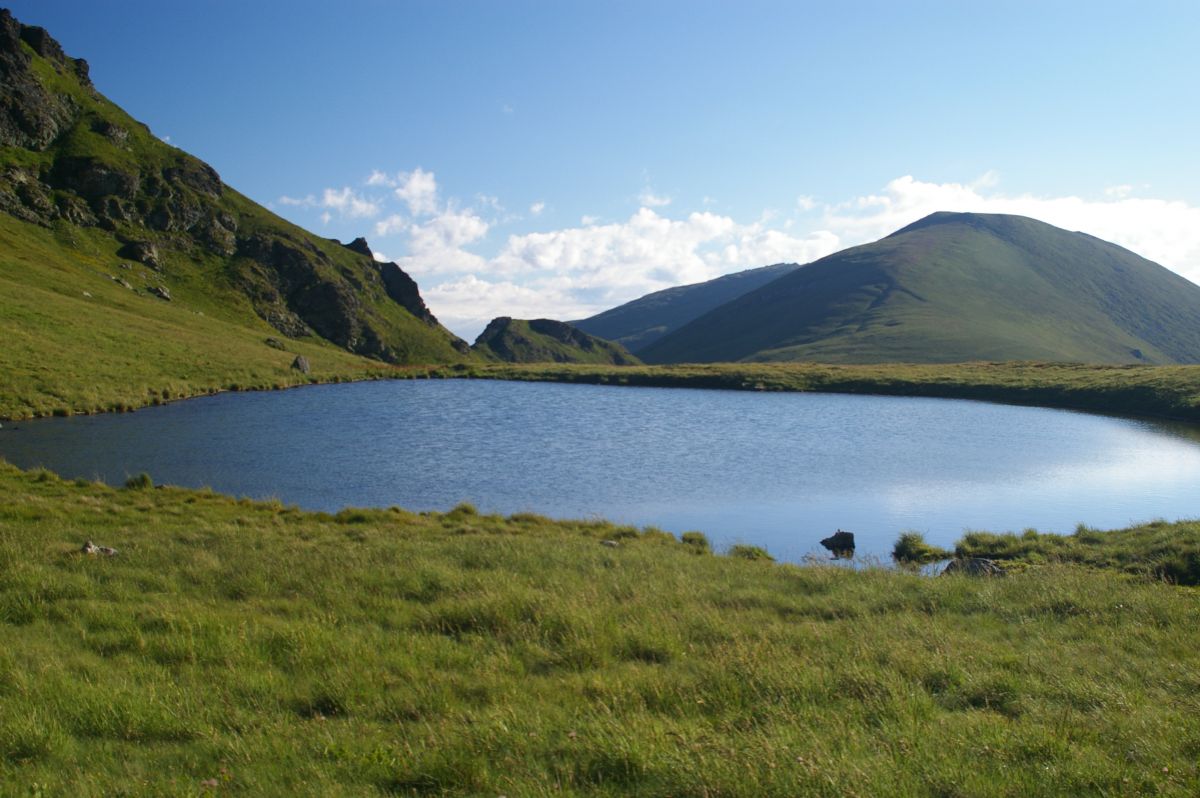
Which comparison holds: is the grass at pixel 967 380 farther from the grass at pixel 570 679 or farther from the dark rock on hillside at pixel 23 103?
the dark rock on hillside at pixel 23 103

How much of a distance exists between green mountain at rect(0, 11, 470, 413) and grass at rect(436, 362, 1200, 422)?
38.6 meters

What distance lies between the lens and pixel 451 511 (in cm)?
2700

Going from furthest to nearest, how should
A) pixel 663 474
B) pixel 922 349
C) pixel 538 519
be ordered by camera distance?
pixel 922 349 < pixel 663 474 < pixel 538 519

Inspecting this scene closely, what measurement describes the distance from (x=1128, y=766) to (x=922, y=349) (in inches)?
7852

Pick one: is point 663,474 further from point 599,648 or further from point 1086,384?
point 1086,384

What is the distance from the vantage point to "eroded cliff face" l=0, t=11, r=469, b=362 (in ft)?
440

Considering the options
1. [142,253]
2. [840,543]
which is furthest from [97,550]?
[142,253]

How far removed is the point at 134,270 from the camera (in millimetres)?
124625

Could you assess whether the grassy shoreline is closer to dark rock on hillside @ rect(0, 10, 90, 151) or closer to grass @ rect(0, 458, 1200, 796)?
grass @ rect(0, 458, 1200, 796)

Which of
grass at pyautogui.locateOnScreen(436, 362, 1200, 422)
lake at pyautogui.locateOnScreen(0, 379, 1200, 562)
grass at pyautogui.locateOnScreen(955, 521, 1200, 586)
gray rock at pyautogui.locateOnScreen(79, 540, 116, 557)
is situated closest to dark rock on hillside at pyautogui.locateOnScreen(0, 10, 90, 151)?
grass at pyautogui.locateOnScreen(436, 362, 1200, 422)

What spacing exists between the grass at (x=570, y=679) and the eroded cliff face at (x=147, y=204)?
13949 centimetres

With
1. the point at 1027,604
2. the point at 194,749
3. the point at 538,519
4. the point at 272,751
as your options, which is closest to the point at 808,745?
the point at 272,751

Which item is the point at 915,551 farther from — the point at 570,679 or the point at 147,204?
the point at 147,204

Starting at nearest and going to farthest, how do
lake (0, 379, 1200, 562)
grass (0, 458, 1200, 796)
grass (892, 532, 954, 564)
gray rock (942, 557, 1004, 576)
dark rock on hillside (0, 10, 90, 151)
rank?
1. grass (0, 458, 1200, 796)
2. gray rock (942, 557, 1004, 576)
3. grass (892, 532, 954, 564)
4. lake (0, 379, 1200, 562)
5. dark rock on hillside (0, 10, 90, 151)
